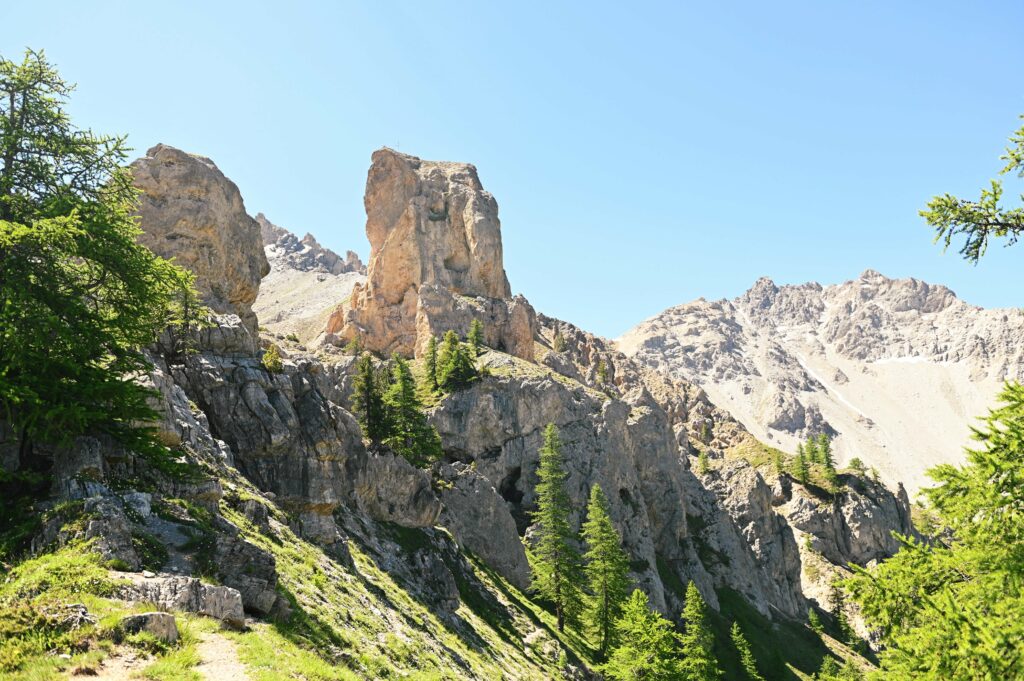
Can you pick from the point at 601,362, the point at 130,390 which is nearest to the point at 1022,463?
the point at 130,390

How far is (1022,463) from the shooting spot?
39.3 ft

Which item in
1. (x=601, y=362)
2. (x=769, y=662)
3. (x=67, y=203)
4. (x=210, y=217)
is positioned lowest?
(x=769, y=662)

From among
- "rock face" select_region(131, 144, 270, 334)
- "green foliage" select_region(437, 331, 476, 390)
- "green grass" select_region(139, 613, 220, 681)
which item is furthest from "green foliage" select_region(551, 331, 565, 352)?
"green grass" select_region(139, 613, 220, 681)

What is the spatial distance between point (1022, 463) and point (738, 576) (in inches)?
3725

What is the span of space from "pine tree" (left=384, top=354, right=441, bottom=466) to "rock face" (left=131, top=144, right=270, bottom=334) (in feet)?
60.5

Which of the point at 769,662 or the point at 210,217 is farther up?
the point at 210,217

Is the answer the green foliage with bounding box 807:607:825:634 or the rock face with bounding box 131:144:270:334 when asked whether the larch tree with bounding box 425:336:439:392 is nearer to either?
the rock face with bounding box 131:144:270:334

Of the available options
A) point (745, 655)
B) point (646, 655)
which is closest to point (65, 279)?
point (646, 655)

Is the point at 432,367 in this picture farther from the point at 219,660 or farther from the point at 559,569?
the point at 219,660

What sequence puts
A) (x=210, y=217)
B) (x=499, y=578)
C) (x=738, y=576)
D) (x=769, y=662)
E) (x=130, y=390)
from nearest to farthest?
(x=130, y=390)
(x=499, y=578)
(x=210, y=217)
(x=769, y=662)
(x=738, y=576)

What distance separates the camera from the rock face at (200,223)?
211 feet

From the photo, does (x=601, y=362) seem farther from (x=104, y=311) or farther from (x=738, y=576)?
(x=104, y=311)

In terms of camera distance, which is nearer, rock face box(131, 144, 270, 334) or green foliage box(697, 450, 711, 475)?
rock face box(131, 144, 270, 334)

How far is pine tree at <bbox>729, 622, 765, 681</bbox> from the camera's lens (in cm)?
6462
